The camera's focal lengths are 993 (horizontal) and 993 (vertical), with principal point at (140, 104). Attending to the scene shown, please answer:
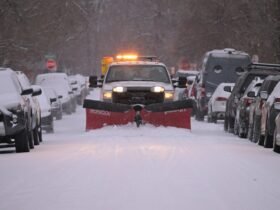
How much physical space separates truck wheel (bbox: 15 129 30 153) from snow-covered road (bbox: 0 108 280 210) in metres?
0.33

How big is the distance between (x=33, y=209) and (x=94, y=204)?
62cm

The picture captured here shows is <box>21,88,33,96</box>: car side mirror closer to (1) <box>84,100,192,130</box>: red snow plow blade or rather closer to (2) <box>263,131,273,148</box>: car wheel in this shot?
(1) <box>84,100,192,130</box>: red snow plow blade

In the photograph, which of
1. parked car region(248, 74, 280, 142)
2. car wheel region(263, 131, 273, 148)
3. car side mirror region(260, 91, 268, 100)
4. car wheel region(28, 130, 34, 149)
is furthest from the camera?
parked car region(248, 74, 280, 142)

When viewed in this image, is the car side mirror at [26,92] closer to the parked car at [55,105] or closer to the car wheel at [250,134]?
the car wheel at [250,134]

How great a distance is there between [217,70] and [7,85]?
18092 millimetres

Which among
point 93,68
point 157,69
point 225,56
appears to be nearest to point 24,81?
point 157,69

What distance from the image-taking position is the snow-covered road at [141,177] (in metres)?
10.0

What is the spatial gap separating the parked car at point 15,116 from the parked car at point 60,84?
2209cm

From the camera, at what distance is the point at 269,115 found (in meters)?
18.9

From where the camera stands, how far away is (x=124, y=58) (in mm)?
27859

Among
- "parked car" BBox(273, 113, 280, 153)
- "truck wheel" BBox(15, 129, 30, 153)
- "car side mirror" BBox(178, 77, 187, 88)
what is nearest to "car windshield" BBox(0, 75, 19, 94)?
"truck wheel" BBox(15, 129, 30, 153)

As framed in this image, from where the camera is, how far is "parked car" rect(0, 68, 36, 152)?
55.9ft

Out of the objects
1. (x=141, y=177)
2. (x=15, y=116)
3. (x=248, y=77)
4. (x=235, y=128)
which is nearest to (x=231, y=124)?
(x=235, y=128)

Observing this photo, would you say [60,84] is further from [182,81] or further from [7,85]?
[7,85]
